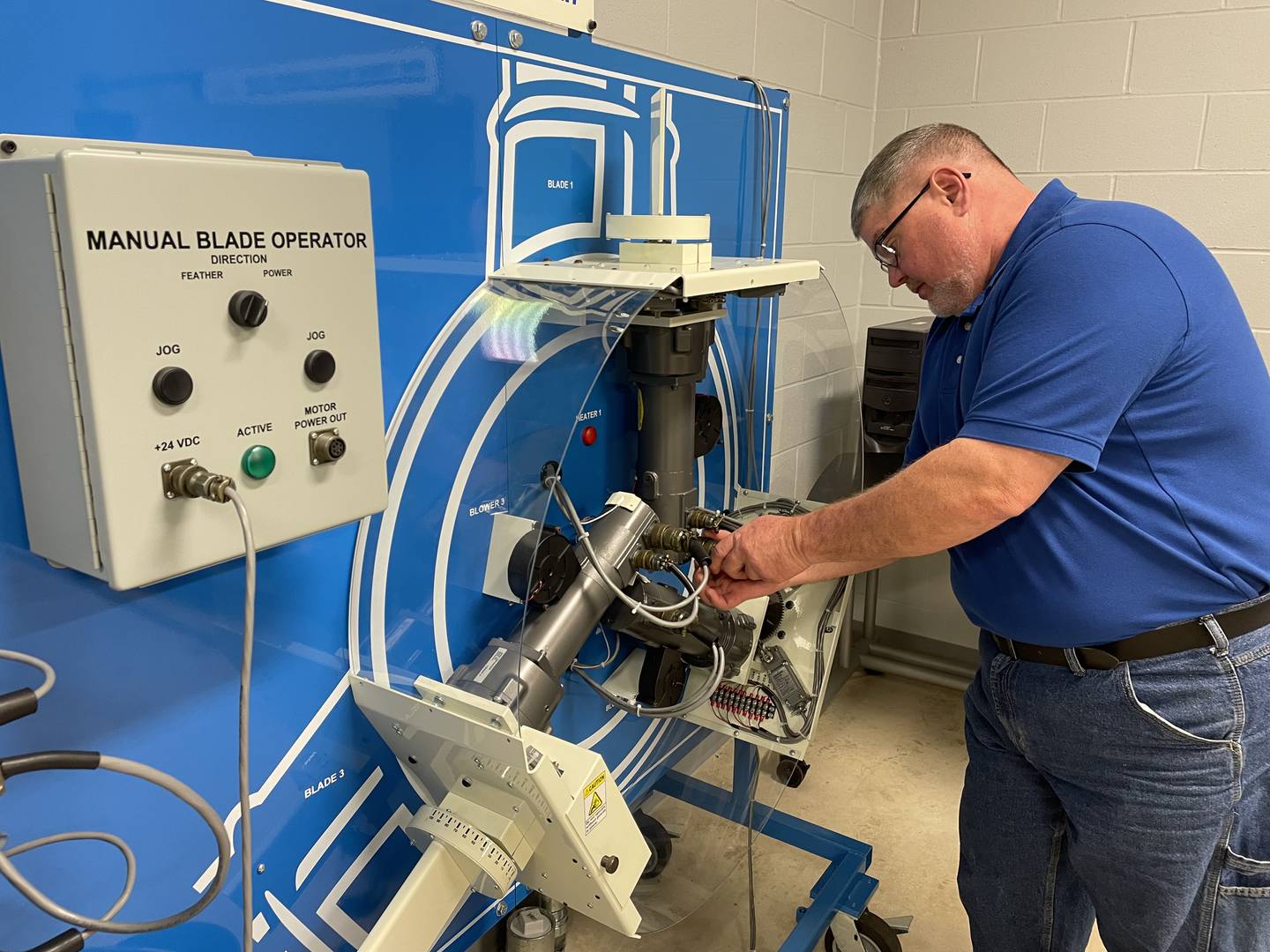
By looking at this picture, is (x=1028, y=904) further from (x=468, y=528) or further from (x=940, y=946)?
(x=468, y=528)

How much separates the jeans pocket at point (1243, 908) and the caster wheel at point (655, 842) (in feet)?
3.24

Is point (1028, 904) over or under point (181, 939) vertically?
under

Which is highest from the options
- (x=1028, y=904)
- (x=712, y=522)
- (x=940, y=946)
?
(x=712, y=522)

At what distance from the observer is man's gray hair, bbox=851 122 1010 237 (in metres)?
1.38

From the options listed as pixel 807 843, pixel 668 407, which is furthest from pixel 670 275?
pixel 807 843

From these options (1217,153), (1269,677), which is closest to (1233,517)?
(1269,677)

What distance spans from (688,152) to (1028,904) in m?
1.50

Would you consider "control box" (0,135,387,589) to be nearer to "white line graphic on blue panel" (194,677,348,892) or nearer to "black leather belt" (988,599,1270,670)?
"white line graphic on blue panel" (194,677,348,892)

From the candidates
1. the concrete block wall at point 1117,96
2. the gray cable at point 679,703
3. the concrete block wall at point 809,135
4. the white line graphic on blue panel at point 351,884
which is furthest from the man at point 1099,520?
the concrete block wall at point 1117,96

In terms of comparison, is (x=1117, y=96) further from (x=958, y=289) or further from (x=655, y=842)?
(x=655, y=842)

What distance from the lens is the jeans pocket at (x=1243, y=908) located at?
1408mm

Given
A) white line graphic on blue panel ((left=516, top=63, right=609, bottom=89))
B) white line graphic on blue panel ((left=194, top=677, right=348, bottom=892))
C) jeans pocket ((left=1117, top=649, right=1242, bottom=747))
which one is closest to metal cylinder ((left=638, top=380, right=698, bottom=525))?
white line graphic on blue panel ((left=516, top=63, right=609, bottom=89))

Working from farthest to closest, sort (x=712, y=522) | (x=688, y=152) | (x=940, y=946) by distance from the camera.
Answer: (x=940, y=946) → (x=688, y=152) → (x=712, y=522)

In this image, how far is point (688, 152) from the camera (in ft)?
5.65
